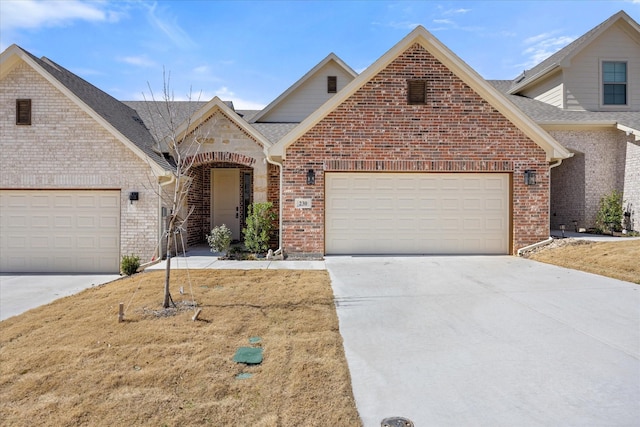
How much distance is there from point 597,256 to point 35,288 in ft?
42.5

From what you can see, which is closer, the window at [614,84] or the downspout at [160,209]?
the downspout at [160,209]

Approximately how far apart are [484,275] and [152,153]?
9739 millimetres

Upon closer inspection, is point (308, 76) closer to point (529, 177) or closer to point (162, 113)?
point (162, 113)

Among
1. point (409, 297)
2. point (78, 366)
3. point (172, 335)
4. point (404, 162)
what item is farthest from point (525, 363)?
point (404, 162)

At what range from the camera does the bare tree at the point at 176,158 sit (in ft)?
20.3

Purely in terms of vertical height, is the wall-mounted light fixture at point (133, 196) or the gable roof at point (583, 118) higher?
the gable roof at point (583, 118)

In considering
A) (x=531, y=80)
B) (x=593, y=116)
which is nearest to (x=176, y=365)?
(x=593, y=116)

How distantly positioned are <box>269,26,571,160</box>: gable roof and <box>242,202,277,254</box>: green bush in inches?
63.0

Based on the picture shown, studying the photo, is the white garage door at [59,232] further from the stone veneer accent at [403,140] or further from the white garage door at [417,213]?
the white garage door at [417,213]

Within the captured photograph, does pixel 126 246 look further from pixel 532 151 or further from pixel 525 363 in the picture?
pixel 532 151

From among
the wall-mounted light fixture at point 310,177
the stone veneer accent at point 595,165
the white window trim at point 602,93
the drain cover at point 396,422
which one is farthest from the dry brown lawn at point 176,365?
the white window trim at point 602,93

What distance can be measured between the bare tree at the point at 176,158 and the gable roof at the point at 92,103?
52cm

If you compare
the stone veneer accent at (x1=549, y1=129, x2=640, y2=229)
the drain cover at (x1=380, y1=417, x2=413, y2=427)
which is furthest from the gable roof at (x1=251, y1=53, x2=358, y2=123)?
the drain cover at (x1=380, y1=417, x2=413, y2=427)

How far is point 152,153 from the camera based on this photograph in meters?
11.8
